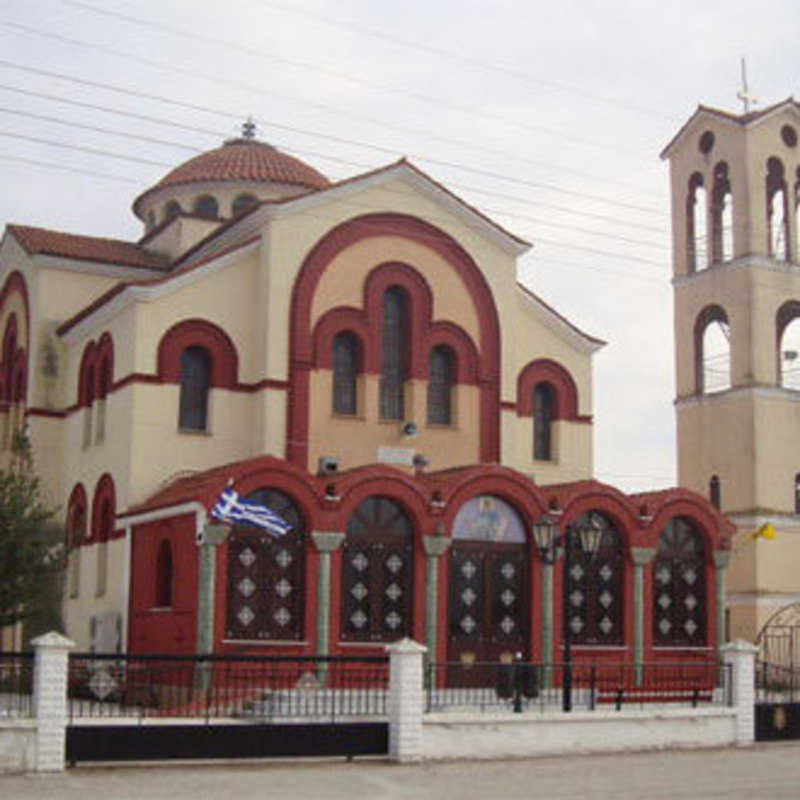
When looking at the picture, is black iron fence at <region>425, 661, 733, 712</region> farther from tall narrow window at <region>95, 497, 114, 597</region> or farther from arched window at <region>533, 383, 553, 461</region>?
tall narrow window at <region>95, 497, 114, 597</region>

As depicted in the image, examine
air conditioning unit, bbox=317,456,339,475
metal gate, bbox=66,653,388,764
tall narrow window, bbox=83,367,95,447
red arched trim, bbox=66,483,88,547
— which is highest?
tall narrow window, bbox=83,367,95,447

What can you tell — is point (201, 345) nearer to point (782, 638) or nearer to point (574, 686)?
point (574, 686)

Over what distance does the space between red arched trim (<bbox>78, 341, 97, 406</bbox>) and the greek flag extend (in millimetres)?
7917

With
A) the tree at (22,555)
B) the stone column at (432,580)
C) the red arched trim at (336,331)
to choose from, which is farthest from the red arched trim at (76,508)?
the stone column at (432,580)

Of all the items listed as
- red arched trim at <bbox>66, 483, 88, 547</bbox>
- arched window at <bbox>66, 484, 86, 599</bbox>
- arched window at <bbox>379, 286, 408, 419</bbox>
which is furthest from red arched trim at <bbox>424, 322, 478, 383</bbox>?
arched window at <bbox>66, 484, 86, 599</bbox>

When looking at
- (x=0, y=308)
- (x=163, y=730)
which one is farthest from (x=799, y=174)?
(x=163, y=730)

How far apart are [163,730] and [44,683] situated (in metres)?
1.87

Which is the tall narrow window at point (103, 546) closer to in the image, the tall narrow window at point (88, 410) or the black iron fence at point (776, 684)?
the tall narrow window at point (88, 410)

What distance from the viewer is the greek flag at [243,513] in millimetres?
26844

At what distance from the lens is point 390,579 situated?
29.2m

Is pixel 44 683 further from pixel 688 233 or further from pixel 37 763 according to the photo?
pixel 688 233

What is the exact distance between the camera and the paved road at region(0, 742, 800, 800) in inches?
703

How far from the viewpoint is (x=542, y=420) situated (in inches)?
1404

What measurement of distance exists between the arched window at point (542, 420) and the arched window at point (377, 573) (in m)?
6.92
